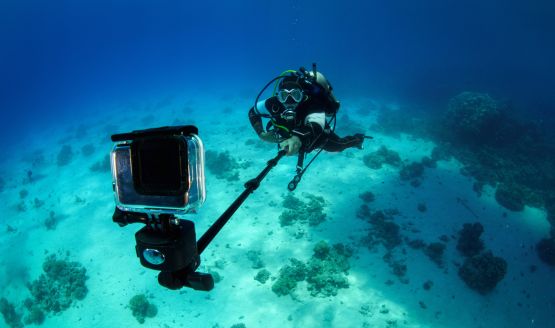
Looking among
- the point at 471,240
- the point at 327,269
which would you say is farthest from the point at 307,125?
the point at 471,240

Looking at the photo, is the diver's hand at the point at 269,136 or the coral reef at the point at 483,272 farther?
the coral reef at the point at 483,272

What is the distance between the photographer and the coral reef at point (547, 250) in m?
12.9

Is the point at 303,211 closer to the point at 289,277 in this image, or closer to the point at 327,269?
the point at 327,269

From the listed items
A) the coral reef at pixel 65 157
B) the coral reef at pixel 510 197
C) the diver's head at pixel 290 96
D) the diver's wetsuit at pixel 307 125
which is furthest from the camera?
the coral reef at pixel 65 157

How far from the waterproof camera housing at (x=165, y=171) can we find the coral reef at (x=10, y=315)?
49.4 feet

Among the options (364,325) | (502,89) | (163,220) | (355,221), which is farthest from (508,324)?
(502,89)

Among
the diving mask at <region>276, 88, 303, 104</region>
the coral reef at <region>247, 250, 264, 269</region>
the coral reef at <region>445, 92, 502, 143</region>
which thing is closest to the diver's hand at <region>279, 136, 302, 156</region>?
the diving mask at <region>276, 88, 303, 104</region>

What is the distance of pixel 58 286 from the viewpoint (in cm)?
1228

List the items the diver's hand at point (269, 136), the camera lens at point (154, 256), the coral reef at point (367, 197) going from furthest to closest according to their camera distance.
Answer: the coral reef at point (367, 197)
the diver's hand at point (269, 136)
the camera lens at point (154, 256)

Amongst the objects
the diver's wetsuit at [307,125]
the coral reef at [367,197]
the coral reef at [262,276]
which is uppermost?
the diver's wetsuit at [307,125]

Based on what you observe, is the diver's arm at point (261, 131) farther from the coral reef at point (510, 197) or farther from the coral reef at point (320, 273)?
the coral reef at point (510, 197)

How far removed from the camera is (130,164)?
184 centimetres

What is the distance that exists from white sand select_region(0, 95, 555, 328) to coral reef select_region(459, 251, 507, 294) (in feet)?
1.07

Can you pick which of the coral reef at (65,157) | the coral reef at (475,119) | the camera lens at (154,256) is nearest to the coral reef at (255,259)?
the camera lens at (154,256)
